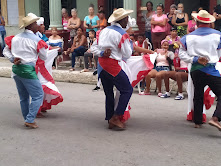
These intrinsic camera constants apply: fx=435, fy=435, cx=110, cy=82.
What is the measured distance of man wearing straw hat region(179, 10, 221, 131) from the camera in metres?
6.36

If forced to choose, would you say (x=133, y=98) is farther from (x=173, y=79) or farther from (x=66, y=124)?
(x=66, y=124)

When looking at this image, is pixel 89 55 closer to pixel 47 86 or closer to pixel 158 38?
pixel 158 38

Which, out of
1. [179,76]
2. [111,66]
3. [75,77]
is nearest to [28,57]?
[111,66]

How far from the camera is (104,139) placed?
621cm

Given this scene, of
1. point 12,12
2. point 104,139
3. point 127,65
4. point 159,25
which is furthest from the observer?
point 12,12

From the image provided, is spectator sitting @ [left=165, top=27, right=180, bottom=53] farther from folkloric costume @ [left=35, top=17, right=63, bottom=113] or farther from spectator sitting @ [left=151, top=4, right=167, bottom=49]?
folkloric costume @ [left=35, top=17, right=63, bottom=113]

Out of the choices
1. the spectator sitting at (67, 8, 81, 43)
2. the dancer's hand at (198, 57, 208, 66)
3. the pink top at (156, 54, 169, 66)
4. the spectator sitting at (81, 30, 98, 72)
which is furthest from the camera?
the spectator sitting at (67, 8, 81, 43)

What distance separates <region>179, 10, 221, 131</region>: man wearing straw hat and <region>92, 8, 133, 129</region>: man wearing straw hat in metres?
0.92

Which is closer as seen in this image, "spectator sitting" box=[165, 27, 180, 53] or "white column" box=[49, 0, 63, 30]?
"spectator sitting" box=[165, 27, 180, 53]

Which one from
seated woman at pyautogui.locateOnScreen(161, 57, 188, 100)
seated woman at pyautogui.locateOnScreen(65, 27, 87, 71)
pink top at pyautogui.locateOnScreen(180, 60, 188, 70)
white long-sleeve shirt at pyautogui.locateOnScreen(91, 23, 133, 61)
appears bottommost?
seated woman at pyautogui.locateOnScreen(161, 57, 188, 100)

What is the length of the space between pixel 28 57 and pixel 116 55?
1.35 m

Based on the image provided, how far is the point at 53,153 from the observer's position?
5547 mm

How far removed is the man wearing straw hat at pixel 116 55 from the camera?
21.2 feet

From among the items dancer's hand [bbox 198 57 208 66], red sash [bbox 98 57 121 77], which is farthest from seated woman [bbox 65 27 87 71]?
dancer's hand [bbox 198 57 208 66]
